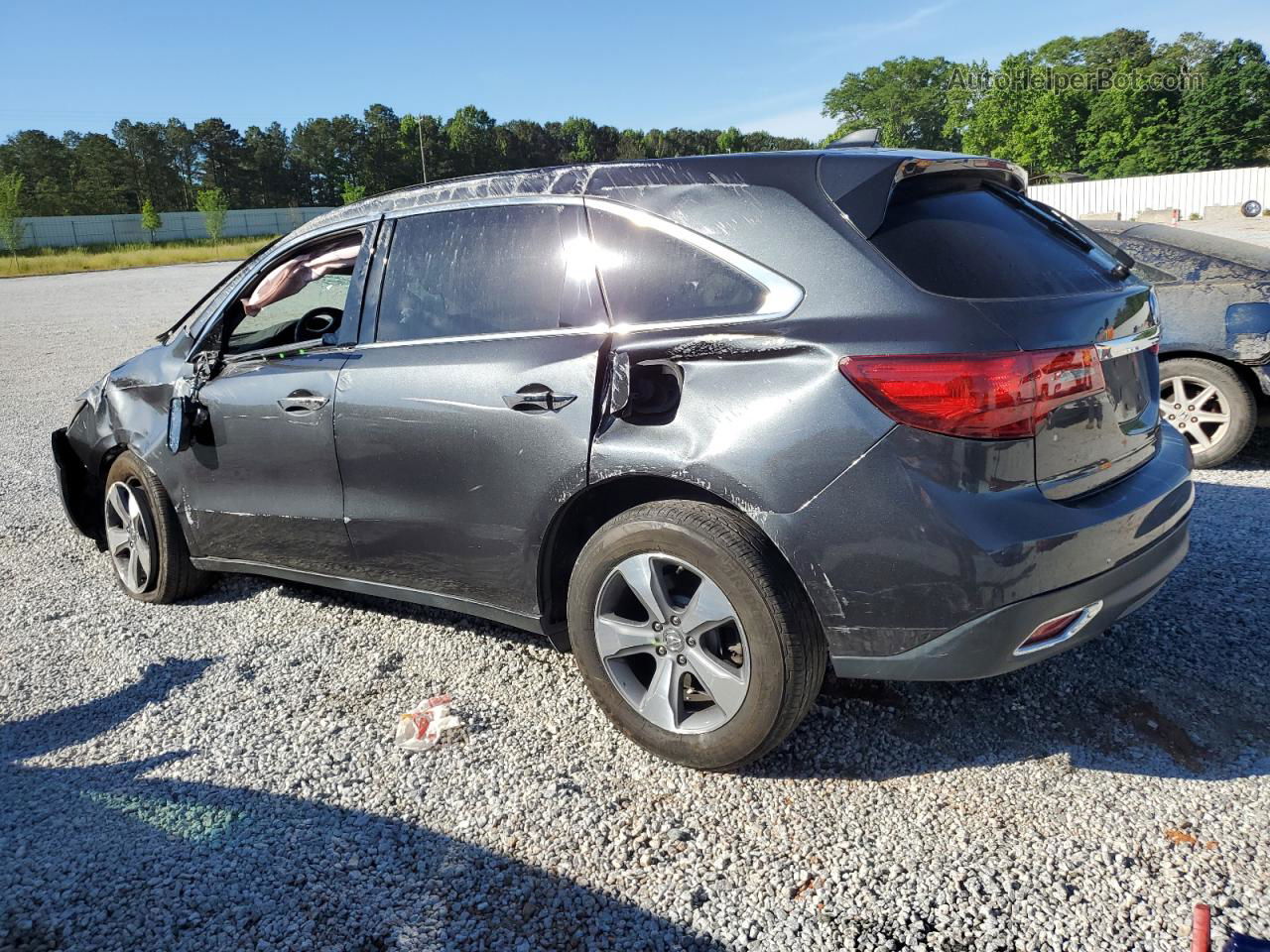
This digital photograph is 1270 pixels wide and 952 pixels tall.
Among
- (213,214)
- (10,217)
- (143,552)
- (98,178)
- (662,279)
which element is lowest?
(143,552)

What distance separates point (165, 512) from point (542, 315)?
2.38 meters

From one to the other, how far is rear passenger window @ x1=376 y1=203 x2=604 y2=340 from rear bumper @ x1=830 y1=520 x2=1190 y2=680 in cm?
135

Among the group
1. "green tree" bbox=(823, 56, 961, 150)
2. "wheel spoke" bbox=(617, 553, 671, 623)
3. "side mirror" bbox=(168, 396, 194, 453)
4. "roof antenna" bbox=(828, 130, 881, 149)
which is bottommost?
"wheel spoke" bbox=(617, 553, 671, 623)

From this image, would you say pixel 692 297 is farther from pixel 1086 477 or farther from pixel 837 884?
pixel 837 884

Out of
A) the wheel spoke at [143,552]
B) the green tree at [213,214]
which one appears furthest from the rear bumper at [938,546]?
the green tree at [213,214]

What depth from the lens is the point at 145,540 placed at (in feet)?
14.8

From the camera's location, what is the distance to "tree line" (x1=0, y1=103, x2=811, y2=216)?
319 ft

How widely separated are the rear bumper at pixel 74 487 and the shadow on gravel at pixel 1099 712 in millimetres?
4107

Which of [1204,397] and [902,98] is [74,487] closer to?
[1204,397]

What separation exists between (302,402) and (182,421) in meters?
0.84

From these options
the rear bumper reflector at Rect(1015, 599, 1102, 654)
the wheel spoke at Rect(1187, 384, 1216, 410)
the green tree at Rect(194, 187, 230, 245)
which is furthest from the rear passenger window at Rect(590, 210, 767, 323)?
the green tree at Rect(194, 187, 230, 245)

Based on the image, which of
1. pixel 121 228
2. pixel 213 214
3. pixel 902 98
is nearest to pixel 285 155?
pixel 121 228

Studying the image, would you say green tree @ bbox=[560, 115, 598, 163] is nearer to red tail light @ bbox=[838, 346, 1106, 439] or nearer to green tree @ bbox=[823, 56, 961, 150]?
green tree @ bbox=[823, 56, 961, 150]

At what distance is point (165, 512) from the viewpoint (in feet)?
14.5
